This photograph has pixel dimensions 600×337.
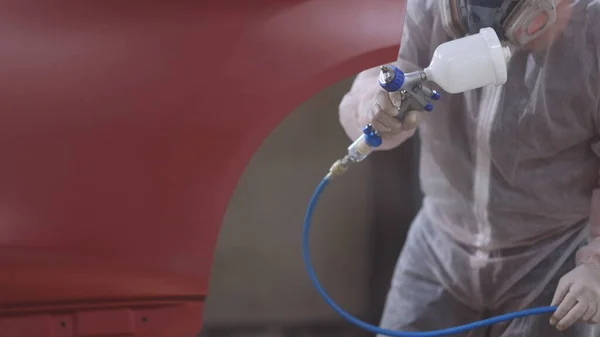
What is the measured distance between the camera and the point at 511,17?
0.78 metres

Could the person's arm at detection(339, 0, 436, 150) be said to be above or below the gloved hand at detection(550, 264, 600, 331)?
above

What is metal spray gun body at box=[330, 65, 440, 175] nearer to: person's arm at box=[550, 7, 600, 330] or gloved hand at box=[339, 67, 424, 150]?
gloved hand at box=[339, 67, 424, 150]

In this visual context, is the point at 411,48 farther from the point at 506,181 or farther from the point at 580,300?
the point at 580,300

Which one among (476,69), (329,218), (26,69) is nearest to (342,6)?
(476,69)

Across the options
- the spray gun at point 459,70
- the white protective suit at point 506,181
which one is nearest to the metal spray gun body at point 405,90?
the spray gun at point 459,70

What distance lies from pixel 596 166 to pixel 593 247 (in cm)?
11

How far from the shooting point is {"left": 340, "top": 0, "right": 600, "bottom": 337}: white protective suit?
86 centimetres

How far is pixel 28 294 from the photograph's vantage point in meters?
0.73

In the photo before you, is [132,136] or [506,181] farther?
[506,181]

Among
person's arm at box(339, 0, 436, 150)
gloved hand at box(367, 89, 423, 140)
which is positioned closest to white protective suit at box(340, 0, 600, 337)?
person's arm at box(339, 0, 436, 150)

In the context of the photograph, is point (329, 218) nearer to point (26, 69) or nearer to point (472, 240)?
point (472, 240)

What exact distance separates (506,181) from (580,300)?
17 centimetres

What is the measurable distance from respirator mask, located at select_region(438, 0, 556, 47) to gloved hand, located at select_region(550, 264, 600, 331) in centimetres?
26

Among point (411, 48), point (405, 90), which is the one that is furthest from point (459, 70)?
point (411, 48)
